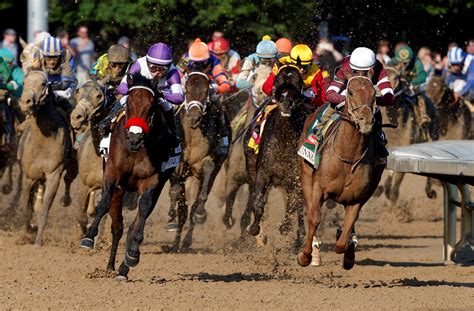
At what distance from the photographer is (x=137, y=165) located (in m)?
12.2

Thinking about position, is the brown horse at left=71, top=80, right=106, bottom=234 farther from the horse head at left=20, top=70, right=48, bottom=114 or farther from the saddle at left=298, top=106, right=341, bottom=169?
the saddle at left=298, top=106, right=341, bottom=169

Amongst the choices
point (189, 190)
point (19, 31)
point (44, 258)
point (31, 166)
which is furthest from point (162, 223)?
point (19, 31)

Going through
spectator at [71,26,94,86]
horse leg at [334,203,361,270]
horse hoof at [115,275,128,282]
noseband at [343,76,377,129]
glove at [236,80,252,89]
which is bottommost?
horse hoof at [115,275,128,282]

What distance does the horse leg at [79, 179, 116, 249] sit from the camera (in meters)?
11.9

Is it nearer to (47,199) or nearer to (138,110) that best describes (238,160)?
(47,199)

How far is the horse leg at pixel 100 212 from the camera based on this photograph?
11.9m

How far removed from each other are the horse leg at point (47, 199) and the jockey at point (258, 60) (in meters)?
3.27

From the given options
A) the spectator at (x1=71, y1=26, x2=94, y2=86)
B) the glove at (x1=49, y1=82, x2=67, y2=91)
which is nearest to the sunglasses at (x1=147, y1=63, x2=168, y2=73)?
the glove at (x1=49, y1=82, x2=67, y2=91)

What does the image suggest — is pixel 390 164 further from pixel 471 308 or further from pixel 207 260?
pixel 471 308

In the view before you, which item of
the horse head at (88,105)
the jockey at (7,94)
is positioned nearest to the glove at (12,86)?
the jockey at (7,94)

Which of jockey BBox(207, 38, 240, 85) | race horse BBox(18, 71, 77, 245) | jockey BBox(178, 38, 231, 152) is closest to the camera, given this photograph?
race horse BBox(18, 71, 77, 245)

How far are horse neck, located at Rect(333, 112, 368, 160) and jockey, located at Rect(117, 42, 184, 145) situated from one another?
148 cm

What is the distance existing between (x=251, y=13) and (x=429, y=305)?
12858 mm

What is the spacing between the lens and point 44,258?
556 inches
